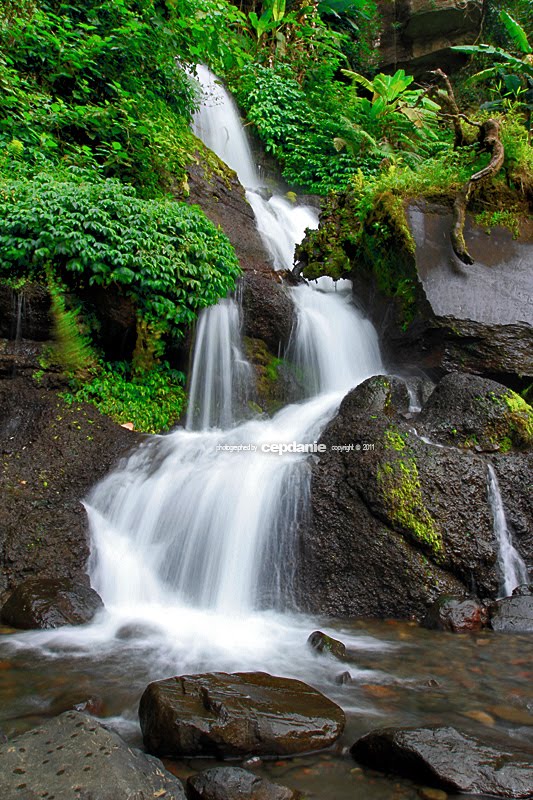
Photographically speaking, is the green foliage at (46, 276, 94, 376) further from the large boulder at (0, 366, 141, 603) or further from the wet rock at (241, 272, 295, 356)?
the wet rock at (241, 272, 295, 356)

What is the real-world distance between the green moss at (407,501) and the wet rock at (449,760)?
2319mm

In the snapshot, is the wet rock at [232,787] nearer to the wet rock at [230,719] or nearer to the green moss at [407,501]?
the wet rock at [230,719]

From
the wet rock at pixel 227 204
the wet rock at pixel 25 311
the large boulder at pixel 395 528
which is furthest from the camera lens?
the wet rock at pixel 227 204

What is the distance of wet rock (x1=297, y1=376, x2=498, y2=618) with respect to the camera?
486 centimetres

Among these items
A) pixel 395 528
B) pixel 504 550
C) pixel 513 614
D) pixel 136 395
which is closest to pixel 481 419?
pixel 504 550

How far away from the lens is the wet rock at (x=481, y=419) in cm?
562

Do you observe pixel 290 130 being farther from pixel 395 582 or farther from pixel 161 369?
pixel 395 582

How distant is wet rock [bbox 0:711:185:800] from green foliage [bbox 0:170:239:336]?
5.59 metres

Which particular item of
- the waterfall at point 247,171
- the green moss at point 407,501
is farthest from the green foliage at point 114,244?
the green moss at point 407,501

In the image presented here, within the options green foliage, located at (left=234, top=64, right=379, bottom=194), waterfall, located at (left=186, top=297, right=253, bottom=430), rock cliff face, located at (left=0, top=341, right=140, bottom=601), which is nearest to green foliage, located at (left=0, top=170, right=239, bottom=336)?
waterfall, located at (left=186, top=297, right=253, bottom=430)

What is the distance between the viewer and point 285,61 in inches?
628

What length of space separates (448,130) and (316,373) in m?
9.88

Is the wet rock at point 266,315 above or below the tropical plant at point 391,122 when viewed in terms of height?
below

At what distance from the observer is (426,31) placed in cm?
1797
